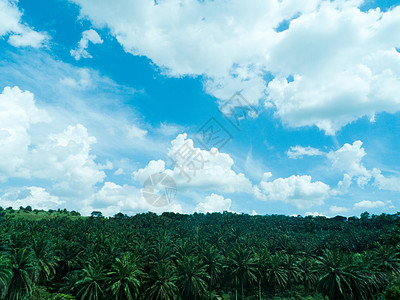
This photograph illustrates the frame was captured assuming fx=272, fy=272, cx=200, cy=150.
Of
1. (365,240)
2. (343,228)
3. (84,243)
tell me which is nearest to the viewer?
(84,243)

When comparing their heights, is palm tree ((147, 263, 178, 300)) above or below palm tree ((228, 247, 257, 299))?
below

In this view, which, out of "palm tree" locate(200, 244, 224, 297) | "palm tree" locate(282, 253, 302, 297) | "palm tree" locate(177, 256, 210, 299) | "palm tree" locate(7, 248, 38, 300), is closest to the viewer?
"palm tree" locate(7, 248, 38, 300)

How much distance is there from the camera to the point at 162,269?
65.0 metres

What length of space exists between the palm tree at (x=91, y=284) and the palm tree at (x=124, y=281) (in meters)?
2.21

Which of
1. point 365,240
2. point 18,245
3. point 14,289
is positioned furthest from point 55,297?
point 365,240

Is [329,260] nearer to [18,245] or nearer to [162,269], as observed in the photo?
[162,269]

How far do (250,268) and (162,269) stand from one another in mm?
25749

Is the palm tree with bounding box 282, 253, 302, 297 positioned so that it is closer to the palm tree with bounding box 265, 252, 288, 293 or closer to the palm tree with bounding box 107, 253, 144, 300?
the palm tree with bounding box 265, 252, 288, 293

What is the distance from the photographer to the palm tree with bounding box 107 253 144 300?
57.5m

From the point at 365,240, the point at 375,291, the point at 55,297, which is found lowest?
the point at 55,297

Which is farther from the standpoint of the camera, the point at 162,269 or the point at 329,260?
the point at 162,269

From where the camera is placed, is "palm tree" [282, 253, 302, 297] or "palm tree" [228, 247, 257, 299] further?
"palm tree" [282, 253, 302, 297]

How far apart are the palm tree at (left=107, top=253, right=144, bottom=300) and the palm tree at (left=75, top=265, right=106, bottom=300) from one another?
7.27ft

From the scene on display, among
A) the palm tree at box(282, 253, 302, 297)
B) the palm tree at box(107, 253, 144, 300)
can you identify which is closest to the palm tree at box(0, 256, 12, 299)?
the palm tree at box(107, 253, 144, 300)
